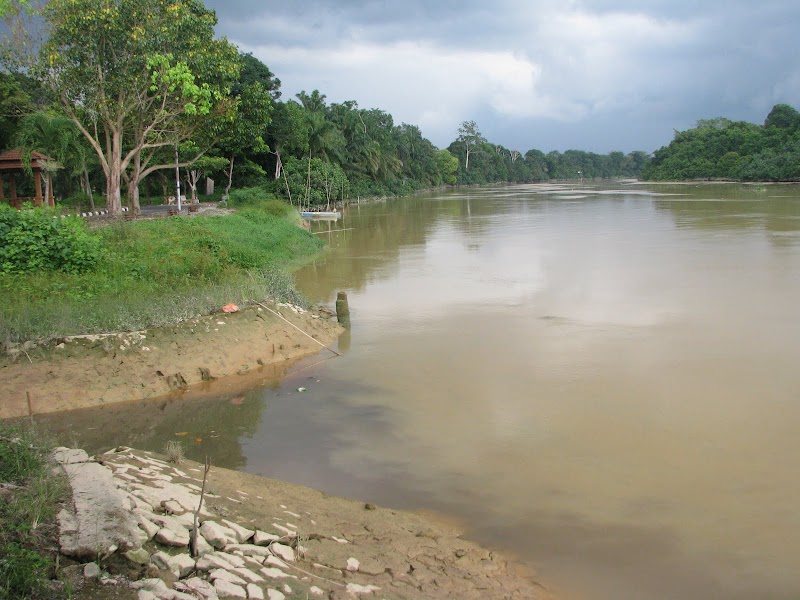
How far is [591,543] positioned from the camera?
6.22 metres

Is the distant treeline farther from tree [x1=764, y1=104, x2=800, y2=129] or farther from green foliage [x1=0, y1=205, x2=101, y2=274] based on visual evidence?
green foliage [x1=0, y1=205, x2=101, y2=274]

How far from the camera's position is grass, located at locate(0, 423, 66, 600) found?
361 cm

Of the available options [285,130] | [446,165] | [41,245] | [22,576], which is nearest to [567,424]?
[22,576]

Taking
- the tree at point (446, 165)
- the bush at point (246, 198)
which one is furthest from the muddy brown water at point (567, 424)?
the tree at point (446, 165)

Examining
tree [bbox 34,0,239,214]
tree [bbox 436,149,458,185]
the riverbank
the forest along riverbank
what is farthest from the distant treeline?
the riverbank

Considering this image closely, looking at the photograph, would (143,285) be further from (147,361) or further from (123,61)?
(123,61)

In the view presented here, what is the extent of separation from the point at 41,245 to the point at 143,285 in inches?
83.4

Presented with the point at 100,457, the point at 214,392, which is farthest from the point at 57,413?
the point at 100,457

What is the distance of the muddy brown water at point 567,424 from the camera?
6234 mm

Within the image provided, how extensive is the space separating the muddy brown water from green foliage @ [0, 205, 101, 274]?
5304mm

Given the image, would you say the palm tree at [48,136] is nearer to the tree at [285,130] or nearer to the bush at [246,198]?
the bush at [246,198]

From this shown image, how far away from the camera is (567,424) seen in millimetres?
8922

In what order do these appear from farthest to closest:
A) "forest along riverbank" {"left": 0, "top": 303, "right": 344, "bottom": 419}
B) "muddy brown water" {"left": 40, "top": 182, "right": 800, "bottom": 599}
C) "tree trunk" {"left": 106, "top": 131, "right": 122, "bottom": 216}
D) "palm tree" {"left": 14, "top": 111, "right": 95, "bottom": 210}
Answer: "palm tree" {"left": 14, "top": 111, "right": 95, "bottom": 210}
"tree trunk" {"left": 106, "top": 131, "right": 122, "bottom": 216}
"forest along riverbank" {"left": 0, "top": 303, "right": 344, "bottom": 419}
"muddy brown water" {"left": 40, "top": 182, "right": 800, "bottom": 599}

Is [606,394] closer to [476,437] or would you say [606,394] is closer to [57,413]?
[476,437]
